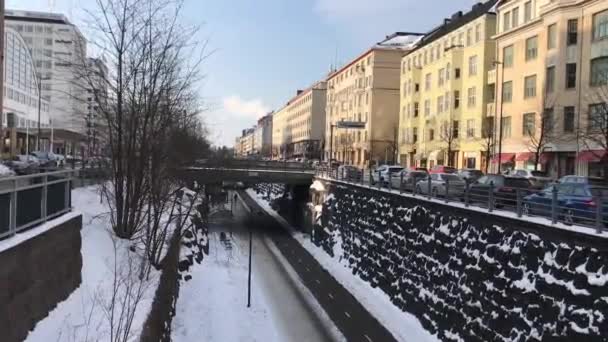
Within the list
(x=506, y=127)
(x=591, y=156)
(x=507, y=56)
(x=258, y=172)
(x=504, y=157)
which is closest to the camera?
(x=591, y=156)

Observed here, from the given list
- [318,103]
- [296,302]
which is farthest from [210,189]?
[318,103]

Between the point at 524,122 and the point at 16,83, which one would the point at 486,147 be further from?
the point at 16,83

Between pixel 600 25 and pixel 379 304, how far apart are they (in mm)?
27734

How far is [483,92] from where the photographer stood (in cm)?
6141

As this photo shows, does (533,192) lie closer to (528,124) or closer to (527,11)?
(528,124)

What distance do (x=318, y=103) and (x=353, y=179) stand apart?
10153cm

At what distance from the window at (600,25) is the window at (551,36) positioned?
451 centimetres

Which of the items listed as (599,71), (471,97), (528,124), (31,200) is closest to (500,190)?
(31,200)

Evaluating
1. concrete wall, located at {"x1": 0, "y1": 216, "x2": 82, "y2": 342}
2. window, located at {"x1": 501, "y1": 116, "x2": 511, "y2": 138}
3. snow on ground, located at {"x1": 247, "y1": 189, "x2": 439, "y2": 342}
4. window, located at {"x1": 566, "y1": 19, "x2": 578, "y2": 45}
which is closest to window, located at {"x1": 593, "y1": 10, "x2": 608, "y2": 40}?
window, located at {"x1": 566, "y1": 19, "x2": 578, "y2": 45}

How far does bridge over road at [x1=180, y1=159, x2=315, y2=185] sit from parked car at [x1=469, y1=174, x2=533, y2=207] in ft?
79.9

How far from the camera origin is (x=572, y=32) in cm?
4634

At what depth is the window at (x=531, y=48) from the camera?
51.8m

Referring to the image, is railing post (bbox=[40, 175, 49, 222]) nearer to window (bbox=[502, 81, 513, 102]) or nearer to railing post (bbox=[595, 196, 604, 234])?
railing post (bbox=[595, 196, 604, 234])

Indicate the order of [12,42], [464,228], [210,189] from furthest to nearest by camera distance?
[12,42]
[210,189]
[464,228]
